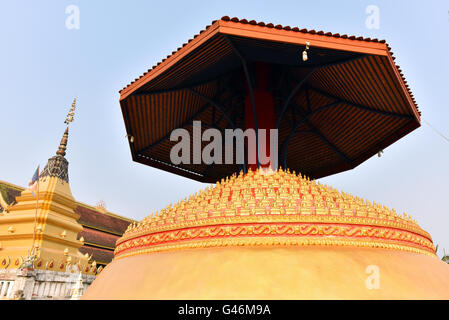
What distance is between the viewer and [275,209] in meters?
5.26

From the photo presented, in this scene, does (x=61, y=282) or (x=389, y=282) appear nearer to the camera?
(x=389, y=282)

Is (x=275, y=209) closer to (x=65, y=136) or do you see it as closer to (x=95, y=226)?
(x=65, y=136)

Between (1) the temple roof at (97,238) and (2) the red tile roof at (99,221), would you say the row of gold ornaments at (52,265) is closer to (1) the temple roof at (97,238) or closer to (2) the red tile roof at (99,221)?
(1) the temple roof at (97,238)

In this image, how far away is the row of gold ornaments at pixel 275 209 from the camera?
5.23 m

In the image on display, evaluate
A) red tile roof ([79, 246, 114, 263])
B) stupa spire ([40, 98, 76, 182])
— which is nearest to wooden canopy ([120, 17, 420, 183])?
stupa spire ([40, 98, 76, 182])

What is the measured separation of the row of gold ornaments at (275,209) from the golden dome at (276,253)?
2 cm

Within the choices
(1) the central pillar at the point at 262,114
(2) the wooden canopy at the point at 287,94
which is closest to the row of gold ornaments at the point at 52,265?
(2) the wooden canopy at the point at 287,94

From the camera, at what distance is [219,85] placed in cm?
1042

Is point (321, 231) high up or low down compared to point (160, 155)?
down

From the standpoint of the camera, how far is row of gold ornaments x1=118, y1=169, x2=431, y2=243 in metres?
5.23

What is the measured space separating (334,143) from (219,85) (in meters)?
5.97
